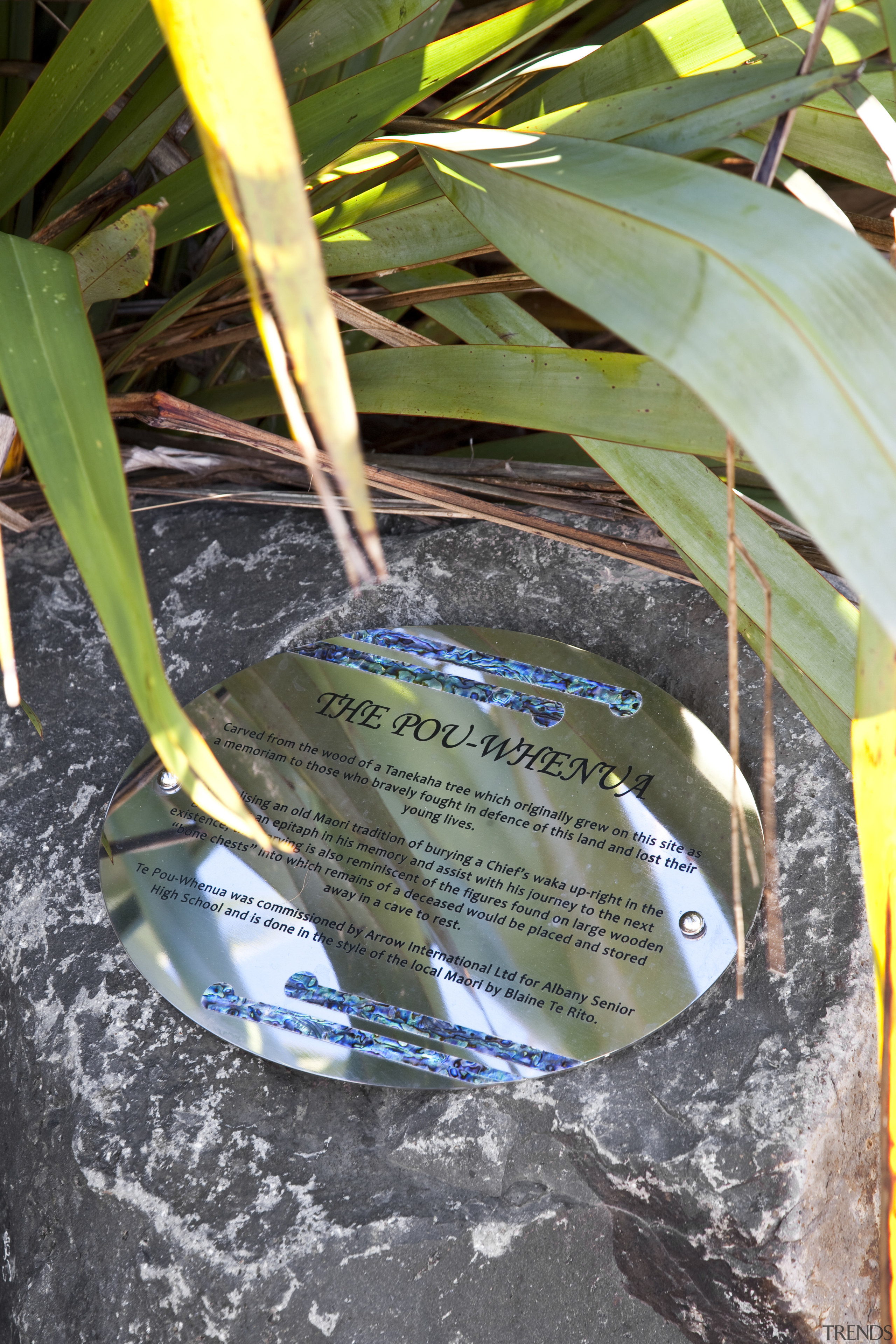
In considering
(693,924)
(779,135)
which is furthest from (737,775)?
(779,135)

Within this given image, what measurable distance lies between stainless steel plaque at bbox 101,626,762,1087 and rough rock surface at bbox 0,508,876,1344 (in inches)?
1.6

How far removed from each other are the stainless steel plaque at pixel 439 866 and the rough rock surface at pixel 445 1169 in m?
0.04

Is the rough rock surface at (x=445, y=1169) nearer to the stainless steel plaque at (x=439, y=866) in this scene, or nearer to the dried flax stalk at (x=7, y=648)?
the stainless steel plaque at (x=439, y=866)

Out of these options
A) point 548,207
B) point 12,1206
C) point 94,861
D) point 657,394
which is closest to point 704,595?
point 657,394

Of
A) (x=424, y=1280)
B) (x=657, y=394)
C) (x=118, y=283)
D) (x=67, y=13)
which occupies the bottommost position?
(x=424, y=1280)

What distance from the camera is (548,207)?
42cm

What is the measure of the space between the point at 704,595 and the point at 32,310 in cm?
57

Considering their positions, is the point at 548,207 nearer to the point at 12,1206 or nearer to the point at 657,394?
the point at 657,394

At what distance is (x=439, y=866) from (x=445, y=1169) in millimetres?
208

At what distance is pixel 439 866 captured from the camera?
69 cm

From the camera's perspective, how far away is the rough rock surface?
600 mm

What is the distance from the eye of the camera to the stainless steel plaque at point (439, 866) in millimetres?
638
